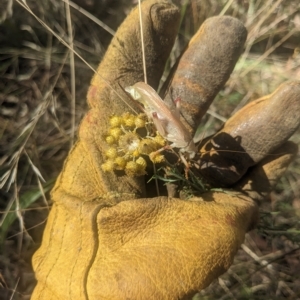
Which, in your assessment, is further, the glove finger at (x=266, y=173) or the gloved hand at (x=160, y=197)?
the glove finger at (x=266, y=173)

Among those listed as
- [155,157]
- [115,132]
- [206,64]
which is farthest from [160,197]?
[206,64]

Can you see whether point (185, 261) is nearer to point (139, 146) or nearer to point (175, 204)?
point (175, 204)

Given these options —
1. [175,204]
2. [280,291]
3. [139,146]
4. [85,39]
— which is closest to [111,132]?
[139,146]

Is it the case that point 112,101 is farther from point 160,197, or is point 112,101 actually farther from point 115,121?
point 160,197

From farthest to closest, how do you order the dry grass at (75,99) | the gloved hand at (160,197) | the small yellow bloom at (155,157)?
the dry grass at (75,99)
the small yellow bloom at (155,157)
the gloved hand at (160,197)

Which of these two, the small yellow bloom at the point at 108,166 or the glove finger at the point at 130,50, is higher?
the glove finger at the point at 130,50

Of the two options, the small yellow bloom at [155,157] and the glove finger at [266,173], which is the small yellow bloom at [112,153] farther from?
the glove finger at [266,173]

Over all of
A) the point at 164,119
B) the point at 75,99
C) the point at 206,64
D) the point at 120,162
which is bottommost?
the point at 75,99

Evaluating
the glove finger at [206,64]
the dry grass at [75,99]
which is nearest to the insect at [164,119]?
the glove finger at [206,64]
